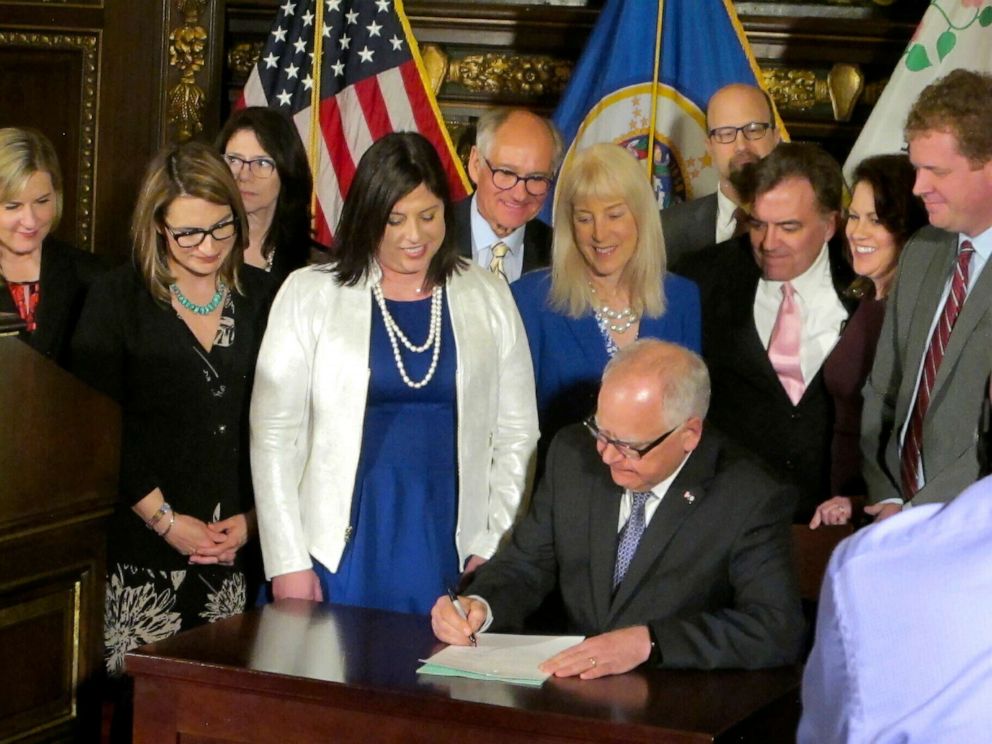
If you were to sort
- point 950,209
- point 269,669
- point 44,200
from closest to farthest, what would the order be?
1. point 269,669
2. point 950,209
3. point 44,200

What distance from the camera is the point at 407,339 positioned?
3617 millimetres

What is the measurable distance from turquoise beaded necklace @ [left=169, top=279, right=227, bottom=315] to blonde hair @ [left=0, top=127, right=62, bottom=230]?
626mm

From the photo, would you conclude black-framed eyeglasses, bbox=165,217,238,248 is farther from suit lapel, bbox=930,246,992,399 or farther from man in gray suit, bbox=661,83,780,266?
suit lapel, bbox=930,246,992,399

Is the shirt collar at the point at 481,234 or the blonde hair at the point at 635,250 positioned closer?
the blonde hair at the point at 635,250

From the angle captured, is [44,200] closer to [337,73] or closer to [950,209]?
[337,73]

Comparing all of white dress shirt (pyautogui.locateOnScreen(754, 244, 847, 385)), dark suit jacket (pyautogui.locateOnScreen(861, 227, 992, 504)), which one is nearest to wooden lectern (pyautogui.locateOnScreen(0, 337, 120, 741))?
white dress shirt (pyautogui.locateOnScreen(754, 244, 847, 385))

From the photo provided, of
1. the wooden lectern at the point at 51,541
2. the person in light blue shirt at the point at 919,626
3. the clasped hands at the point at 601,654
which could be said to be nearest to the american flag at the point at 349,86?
the wooden lectern at the point at 51,541

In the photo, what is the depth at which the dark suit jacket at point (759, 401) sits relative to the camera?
13.2ft

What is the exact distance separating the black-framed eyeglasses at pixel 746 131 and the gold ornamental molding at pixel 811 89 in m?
1.67

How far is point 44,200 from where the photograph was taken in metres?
4.27

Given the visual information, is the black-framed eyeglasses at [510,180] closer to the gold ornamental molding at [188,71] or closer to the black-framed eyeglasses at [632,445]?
the black-framed eyeglasses at [632,445]

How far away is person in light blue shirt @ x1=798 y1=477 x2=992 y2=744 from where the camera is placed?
119cm

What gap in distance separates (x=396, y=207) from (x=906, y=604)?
2.51 metres

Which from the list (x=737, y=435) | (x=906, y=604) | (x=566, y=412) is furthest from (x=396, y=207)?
(x=906, y=604)
